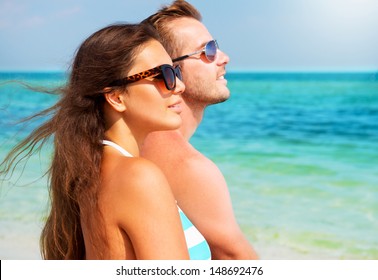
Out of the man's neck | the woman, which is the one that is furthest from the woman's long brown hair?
the man's neck

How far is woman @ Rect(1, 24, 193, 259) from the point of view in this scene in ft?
6.21

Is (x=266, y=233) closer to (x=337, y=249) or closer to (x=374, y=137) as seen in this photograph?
(x=337, y=249)

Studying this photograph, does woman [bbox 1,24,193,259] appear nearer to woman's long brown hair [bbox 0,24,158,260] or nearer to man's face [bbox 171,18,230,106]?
woman's long brown hair [bbox 0,24,158,260]

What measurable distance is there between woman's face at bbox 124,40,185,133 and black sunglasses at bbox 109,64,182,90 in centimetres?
1

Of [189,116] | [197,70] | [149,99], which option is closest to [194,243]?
[149,99]

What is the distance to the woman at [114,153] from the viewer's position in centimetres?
189

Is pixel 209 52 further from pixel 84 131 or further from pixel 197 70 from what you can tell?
pixel 84 131

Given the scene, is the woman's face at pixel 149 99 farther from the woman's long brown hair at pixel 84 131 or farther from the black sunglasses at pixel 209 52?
the black sunglasses at pixel 209 52

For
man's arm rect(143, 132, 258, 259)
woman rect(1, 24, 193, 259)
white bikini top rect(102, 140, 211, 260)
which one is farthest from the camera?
man's arm rect(143, 132, 258, 259)

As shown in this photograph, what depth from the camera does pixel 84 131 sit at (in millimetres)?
2154

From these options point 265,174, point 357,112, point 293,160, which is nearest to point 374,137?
point 293,160

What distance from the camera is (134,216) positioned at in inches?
74.4

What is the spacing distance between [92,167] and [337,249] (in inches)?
217

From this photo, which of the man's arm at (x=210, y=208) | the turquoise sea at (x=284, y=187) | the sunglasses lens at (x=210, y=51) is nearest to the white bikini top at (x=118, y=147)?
the turquoise sea at (x=284, y=187)
